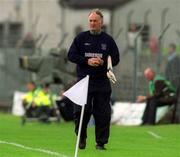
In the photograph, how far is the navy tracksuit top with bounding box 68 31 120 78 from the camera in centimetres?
1565

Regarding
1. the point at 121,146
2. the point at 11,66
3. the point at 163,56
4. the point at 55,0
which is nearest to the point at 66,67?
the point at 163,56

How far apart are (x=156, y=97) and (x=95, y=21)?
968cm

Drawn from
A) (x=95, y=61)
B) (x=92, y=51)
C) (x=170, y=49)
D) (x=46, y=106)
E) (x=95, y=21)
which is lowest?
(x=46, y=106)

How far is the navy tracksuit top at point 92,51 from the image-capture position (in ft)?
51.3

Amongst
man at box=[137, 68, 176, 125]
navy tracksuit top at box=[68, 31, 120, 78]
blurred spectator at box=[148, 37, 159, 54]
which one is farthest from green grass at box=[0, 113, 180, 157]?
blurred spectator at box=[148, 37, 159, 54]

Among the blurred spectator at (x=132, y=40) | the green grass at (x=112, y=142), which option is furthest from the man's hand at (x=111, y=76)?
the blurred spectator at (x=132, y=40)

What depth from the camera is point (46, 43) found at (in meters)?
36.0

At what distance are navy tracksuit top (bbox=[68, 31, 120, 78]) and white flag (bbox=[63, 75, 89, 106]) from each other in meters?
1.18

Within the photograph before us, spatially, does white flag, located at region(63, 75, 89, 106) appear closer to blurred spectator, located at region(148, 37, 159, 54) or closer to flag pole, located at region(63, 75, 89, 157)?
flag pole, located at region(63, 75, 89, 157)

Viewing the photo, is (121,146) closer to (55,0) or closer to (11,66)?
(11,66)

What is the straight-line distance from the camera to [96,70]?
15.7 m

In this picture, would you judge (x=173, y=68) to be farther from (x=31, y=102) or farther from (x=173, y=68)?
(x=31, y=102)

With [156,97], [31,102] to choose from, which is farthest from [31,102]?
[156,97]

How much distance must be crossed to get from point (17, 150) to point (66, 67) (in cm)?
1343
